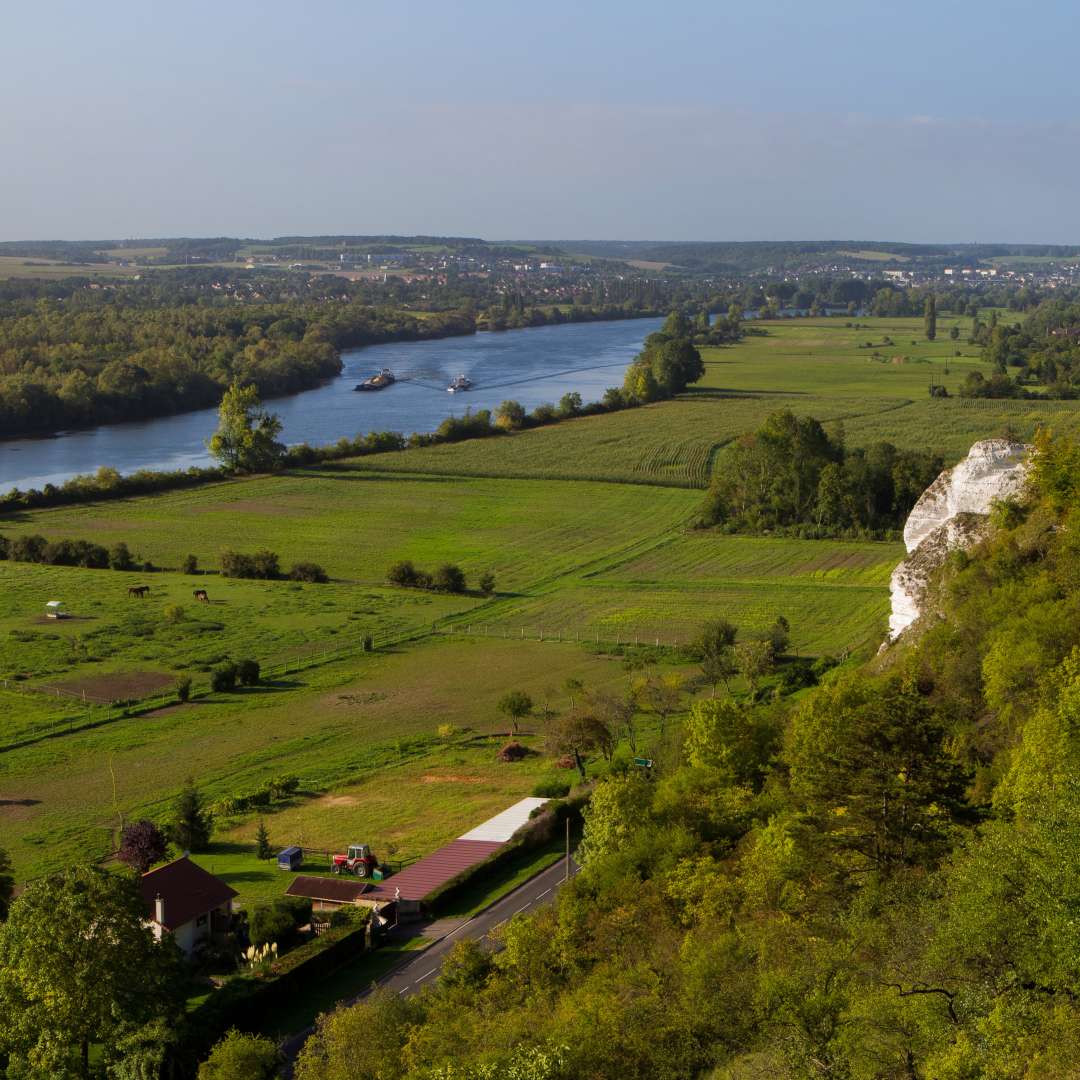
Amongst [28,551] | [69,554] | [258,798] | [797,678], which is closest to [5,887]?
[258,798]

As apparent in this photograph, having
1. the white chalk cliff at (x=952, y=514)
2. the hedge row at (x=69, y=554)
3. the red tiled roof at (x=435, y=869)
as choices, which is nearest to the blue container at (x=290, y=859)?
the red tiled roof at (x=435, y=869)

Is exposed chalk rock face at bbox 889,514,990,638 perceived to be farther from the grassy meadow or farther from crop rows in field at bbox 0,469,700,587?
crop rows in field at bbox 0,469,700,587

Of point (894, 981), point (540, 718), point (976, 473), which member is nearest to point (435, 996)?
point (894, 981)

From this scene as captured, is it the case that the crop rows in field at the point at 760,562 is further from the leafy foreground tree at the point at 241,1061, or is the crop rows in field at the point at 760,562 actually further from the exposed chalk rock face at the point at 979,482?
the leafy foreground tree at the point at 241,1061

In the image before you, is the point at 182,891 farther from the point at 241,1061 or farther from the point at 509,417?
the point at 509,417

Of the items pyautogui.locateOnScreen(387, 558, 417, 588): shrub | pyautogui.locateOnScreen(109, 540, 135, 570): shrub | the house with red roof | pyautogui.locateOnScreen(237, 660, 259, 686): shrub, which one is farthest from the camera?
pyautogui.locateOnScreen(109, 540, 135, 570): shrub

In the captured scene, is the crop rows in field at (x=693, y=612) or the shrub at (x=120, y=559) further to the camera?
the shrub at (x=120, y=559)

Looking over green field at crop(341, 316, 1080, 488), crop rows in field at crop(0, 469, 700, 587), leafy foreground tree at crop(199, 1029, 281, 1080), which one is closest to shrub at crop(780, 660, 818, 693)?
crop rows in field at crop(0, 469, 700, 587)
